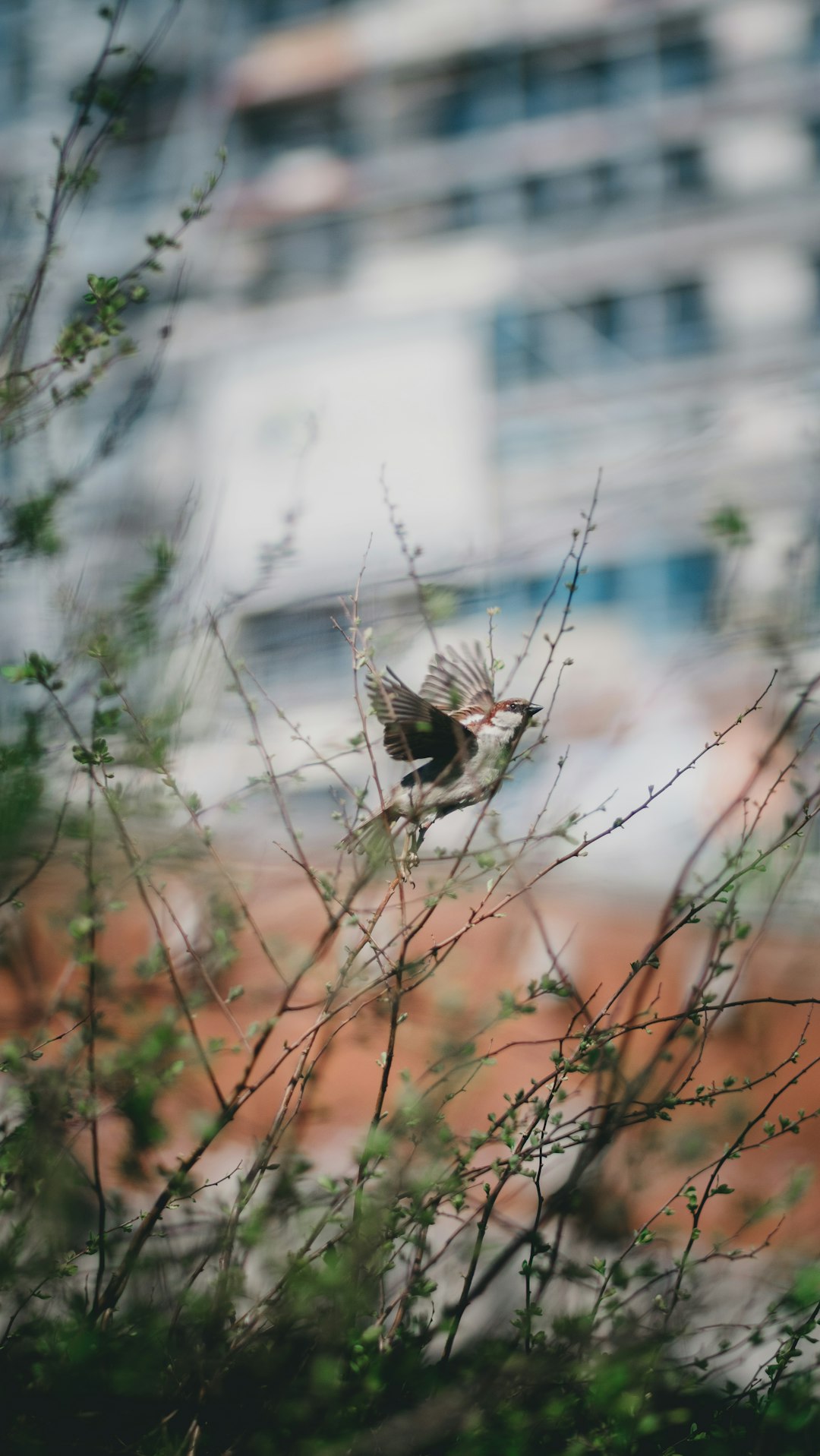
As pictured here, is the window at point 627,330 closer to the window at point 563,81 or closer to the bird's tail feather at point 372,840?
the window at point 563,81

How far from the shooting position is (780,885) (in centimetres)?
170

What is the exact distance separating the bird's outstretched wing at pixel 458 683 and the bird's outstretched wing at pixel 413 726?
0.08 meters

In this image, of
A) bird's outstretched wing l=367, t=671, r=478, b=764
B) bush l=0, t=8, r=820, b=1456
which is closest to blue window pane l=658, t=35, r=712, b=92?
bush l=0, t=8, r=820, b=1456

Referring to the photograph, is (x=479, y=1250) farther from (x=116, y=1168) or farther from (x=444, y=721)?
(x=444, y=721)

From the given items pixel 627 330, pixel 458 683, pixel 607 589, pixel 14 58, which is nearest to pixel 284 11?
pixel 14 58

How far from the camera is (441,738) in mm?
1925

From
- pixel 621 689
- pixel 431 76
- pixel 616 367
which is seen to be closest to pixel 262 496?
pixel 616 367

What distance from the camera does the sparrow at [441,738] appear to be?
5.66 ft

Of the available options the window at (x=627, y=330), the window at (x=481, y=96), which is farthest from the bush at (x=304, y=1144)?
the window at (x=481, y=96)

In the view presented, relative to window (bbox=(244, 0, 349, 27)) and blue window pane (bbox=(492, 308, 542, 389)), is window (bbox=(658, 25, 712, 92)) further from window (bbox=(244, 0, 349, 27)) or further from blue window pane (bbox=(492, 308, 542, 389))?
window (bbox=(244, 0, 349, 27))

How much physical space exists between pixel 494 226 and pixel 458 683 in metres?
14.9

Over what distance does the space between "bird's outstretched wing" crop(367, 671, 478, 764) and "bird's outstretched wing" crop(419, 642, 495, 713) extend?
0.28 feet

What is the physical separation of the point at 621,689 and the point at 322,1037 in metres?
0.85

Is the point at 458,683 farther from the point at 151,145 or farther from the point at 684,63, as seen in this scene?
the point at 684,63
